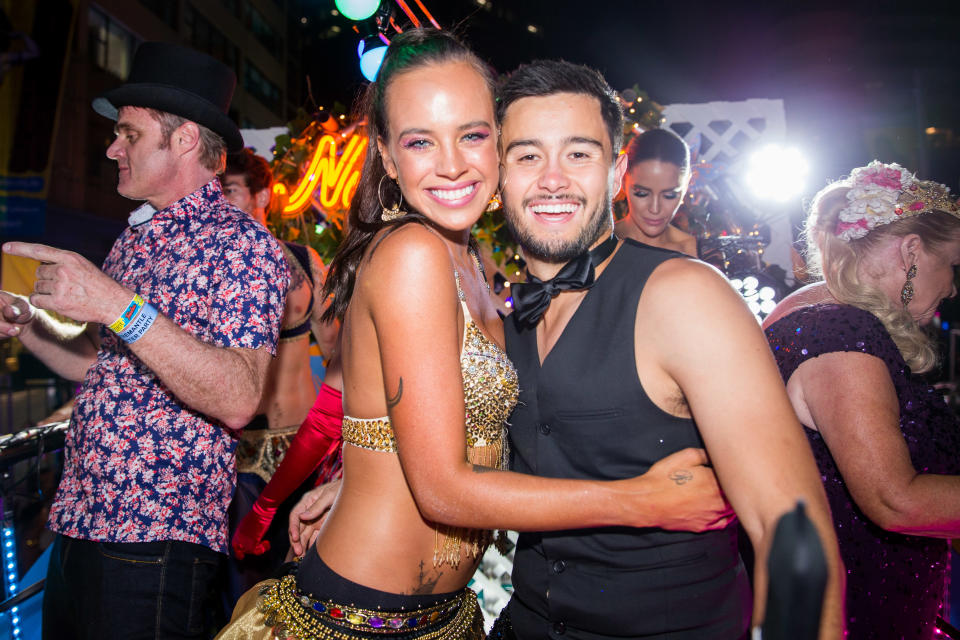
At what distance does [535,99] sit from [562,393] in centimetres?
79

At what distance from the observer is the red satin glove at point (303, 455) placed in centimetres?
212

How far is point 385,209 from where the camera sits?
181 cm

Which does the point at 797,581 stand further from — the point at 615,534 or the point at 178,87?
the point at 178,87

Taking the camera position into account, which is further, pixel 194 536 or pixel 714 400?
pixel 194 536

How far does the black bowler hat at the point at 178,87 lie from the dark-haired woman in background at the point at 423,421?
0.82 metres

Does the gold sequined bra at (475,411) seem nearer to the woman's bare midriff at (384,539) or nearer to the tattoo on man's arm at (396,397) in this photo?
the woman's bare midriff at (384,539)

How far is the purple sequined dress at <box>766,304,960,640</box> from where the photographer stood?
1.71 meters

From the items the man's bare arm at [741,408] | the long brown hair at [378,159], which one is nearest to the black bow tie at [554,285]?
the man's bare arm at [741,408]

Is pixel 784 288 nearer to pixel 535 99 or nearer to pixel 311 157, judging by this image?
pixel 535 99

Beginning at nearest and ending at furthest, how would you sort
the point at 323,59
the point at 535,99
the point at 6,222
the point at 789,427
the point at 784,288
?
the point at 789,427 < the point at 535,99 < the point at 784,288 < the point at 6,222 < the point at 323,59

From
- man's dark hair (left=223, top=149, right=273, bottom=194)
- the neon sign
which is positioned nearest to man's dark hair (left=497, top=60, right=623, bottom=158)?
man's dark hair (left=223, top=149, right=273, bottom=194)

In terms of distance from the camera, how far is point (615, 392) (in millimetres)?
1369

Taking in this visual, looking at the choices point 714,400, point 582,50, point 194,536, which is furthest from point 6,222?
point 714,400

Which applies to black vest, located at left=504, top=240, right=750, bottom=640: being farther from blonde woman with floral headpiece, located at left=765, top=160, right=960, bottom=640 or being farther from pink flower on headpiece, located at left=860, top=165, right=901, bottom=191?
pink flower on headpiece, located at left=860, top=165, right=901, bottom=191
